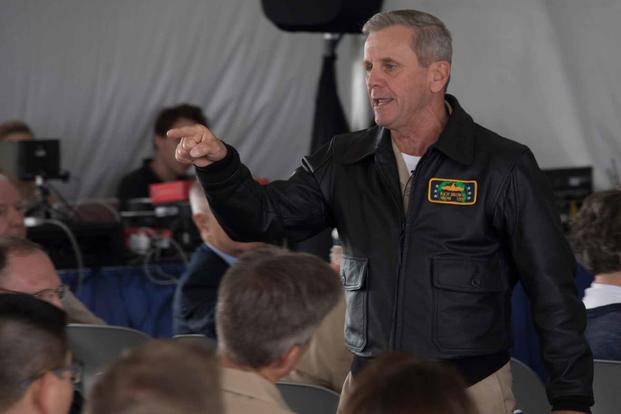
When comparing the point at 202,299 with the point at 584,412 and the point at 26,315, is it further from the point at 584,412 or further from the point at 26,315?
the point at 26,315

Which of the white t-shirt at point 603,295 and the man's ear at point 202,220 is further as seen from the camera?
the man's ear at point 202,220

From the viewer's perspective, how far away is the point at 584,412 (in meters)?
2.55

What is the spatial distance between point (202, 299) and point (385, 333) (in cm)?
138

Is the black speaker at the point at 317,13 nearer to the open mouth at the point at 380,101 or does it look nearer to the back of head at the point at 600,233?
the back of head at the point at 600,233

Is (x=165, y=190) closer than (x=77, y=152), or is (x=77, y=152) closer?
(x=165, y=190)

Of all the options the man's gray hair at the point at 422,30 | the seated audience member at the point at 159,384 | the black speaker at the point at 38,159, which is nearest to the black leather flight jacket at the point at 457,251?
the man's gray hair at the point at 422,30

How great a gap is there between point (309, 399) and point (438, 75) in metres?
0.88

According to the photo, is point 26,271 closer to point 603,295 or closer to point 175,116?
point 603,295

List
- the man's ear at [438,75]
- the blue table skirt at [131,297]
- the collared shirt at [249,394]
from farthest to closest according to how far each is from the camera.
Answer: the blue table skirt at [131,297]
the man's ear at [438,75]
the collared shirt at [249,394]

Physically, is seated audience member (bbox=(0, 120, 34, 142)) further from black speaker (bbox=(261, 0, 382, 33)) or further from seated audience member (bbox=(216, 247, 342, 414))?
seated audience member (bbox=(216, 247, 342, 414))

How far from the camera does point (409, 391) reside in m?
1.59

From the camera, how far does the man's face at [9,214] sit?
13.8ft

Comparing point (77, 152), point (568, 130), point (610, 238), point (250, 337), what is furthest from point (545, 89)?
point (250, 337)

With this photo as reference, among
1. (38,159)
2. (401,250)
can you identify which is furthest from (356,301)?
(38,159)
